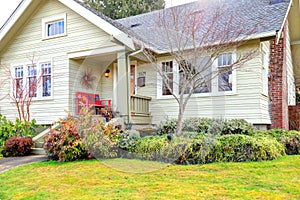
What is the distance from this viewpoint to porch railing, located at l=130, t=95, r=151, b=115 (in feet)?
30.8

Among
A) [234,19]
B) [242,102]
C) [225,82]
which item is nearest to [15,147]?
[225,82]

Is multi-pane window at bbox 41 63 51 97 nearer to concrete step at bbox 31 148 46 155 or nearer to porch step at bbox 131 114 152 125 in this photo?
concrete step at bbox 31 148 46 155

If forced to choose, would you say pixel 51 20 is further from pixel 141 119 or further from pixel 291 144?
pixel 291 144

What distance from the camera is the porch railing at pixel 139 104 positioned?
940cm

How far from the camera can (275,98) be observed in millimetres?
10031

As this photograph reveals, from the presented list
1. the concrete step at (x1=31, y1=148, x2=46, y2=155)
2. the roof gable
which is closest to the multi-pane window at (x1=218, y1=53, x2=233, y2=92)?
the roof gable

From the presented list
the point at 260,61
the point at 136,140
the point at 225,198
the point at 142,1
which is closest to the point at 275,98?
the point at 260,61

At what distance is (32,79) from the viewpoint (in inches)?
433

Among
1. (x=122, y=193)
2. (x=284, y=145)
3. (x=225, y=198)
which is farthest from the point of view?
(x=284, y=145)

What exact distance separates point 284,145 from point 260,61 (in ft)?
10.0

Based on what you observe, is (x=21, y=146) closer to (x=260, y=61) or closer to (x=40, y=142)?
(x=40, y=142)

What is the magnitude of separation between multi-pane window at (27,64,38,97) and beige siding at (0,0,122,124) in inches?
15.1

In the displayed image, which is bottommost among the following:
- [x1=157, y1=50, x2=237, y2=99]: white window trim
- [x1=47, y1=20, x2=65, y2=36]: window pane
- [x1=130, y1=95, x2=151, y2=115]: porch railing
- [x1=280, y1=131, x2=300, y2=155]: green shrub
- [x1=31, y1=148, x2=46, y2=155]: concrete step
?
[x1=31, y1=148, x2=46, y2=155]: concrete step

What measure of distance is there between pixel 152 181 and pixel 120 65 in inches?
204
